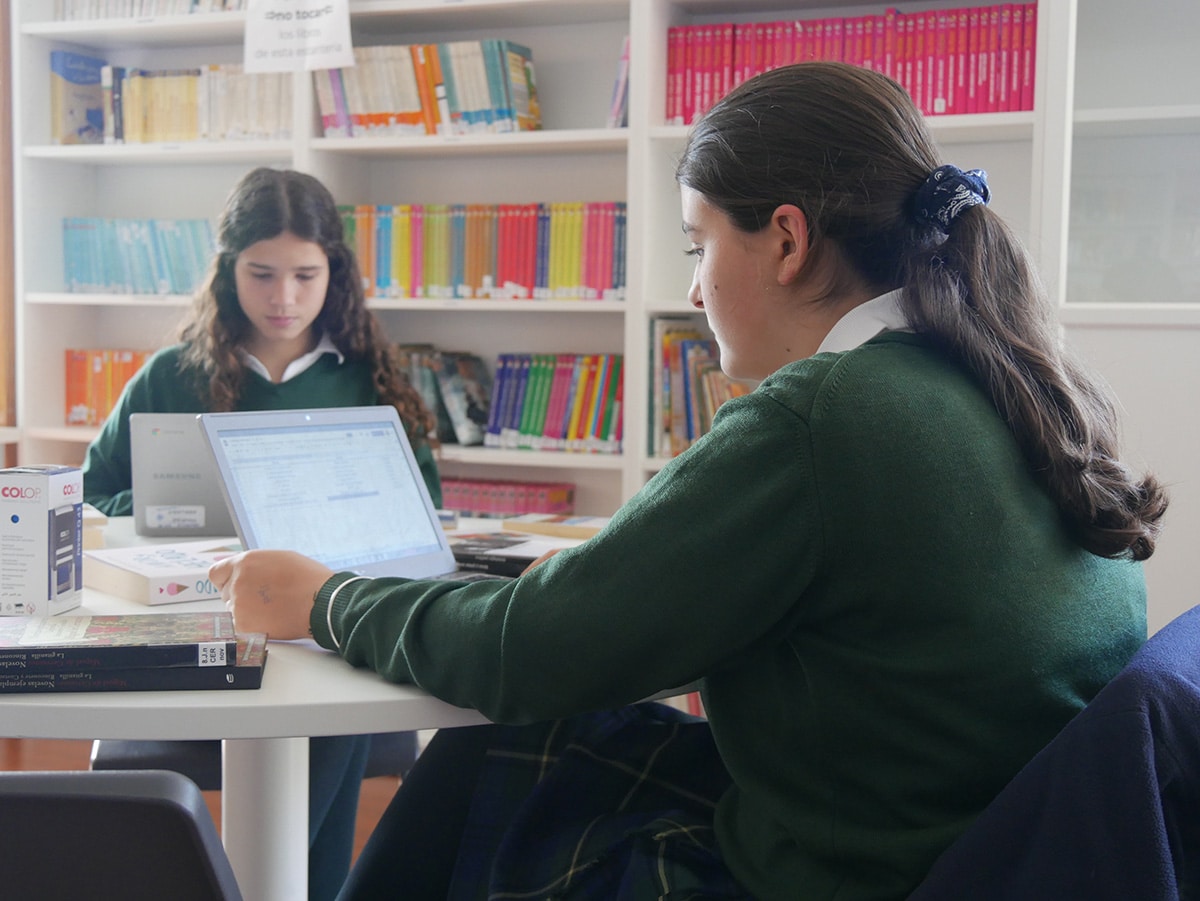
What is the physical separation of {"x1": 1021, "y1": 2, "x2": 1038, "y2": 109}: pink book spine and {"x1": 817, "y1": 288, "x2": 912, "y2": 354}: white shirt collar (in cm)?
179

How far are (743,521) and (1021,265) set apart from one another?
1.42 ft

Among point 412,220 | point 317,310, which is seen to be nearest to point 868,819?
point 317,310

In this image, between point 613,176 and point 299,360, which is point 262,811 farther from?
point 613,176

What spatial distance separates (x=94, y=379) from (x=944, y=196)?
308cm

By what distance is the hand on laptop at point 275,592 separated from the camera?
3.94 ft

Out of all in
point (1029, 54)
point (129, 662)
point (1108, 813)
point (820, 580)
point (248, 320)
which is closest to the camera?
point (1108, 813)

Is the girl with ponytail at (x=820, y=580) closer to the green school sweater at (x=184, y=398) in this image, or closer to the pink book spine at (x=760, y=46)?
the green school sweater at (x=184, y=398)

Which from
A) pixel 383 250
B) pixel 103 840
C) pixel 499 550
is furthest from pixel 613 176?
pixel 103 840

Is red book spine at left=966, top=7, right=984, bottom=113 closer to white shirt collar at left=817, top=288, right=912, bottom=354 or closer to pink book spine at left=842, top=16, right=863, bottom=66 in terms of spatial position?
pink book spine at left=842, top=16, right=863, bottom=66

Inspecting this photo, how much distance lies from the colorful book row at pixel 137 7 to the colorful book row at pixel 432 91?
0.44 meters

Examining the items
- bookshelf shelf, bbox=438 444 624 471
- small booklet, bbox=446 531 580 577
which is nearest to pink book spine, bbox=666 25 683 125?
bookshelf shelf, bbox=438 444 624 471

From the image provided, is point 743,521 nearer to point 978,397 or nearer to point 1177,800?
point 978,397

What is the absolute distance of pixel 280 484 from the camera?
56.4 inches

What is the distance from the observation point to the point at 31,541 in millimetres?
1281
